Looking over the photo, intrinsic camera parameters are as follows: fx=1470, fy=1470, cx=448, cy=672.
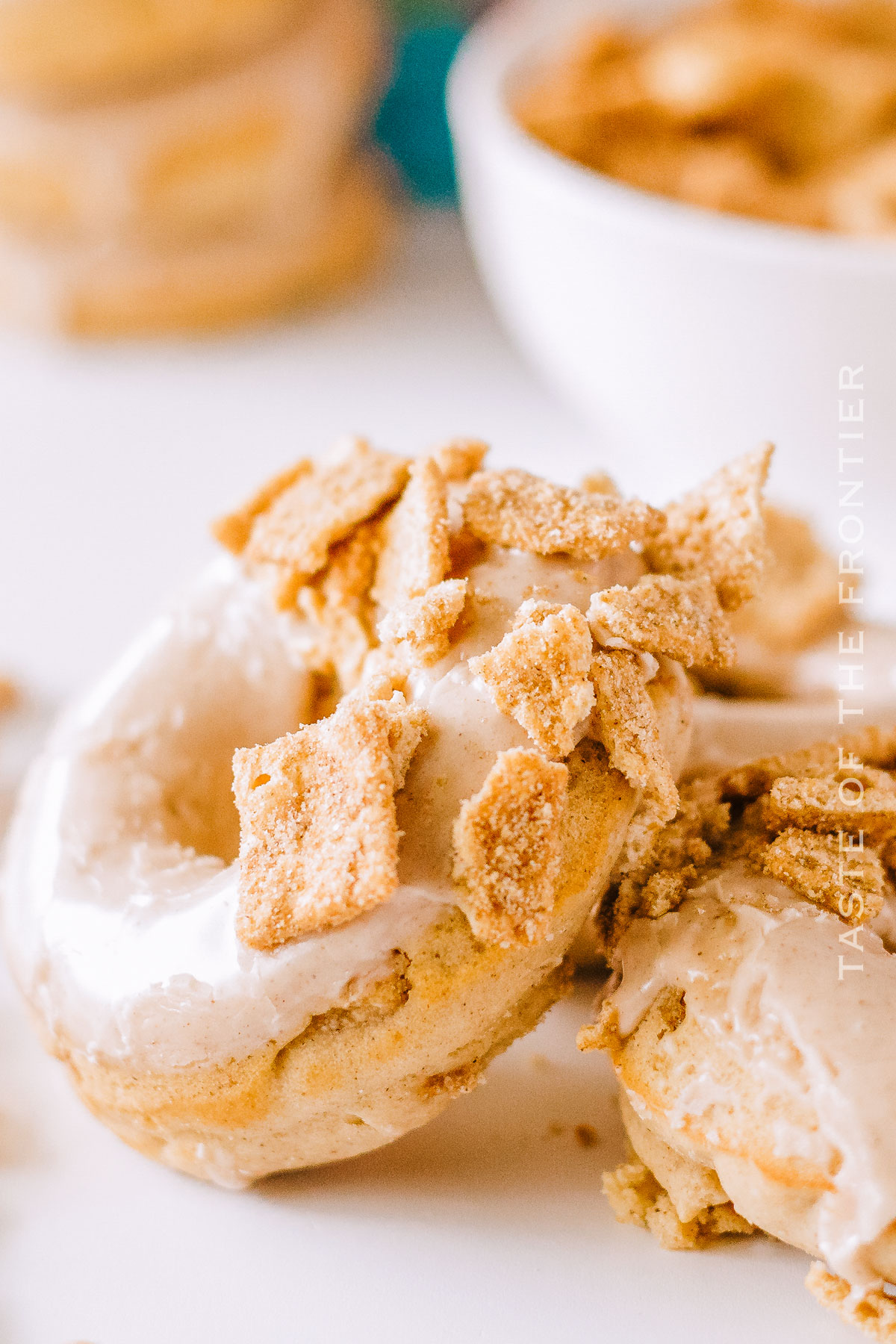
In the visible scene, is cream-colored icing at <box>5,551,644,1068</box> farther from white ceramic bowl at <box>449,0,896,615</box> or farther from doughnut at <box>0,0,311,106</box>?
doughnut at <box>0,0,311,106</box>

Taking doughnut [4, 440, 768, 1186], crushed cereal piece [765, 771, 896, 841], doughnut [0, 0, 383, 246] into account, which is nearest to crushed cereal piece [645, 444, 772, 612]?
doughnut [4, 440, 768, 1186]

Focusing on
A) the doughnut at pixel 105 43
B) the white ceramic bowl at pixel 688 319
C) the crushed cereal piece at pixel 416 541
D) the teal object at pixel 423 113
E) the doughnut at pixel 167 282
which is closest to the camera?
the crushed cereal piece at pixel 416 541

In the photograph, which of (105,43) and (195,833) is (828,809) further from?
(105,43)

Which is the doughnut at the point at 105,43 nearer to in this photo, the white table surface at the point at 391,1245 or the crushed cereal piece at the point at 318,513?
the crushed cereal piece at the point at 318,513

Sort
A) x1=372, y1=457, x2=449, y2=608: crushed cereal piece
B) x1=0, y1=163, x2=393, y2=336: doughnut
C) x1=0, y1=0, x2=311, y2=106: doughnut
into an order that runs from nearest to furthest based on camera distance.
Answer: x1=372, y1=457, x2=449, y2=608: crushed cereal piece, x1=0, y1=0, x2=311, y2=106: doughnut, x1=0, y1=163, x2=393, y2=336: doughnut

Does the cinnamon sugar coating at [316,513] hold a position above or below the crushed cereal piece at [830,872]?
above

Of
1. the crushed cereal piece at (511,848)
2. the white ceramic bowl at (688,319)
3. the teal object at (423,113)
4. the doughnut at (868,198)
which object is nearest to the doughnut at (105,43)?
the white ceramic bowl at (688,319)
